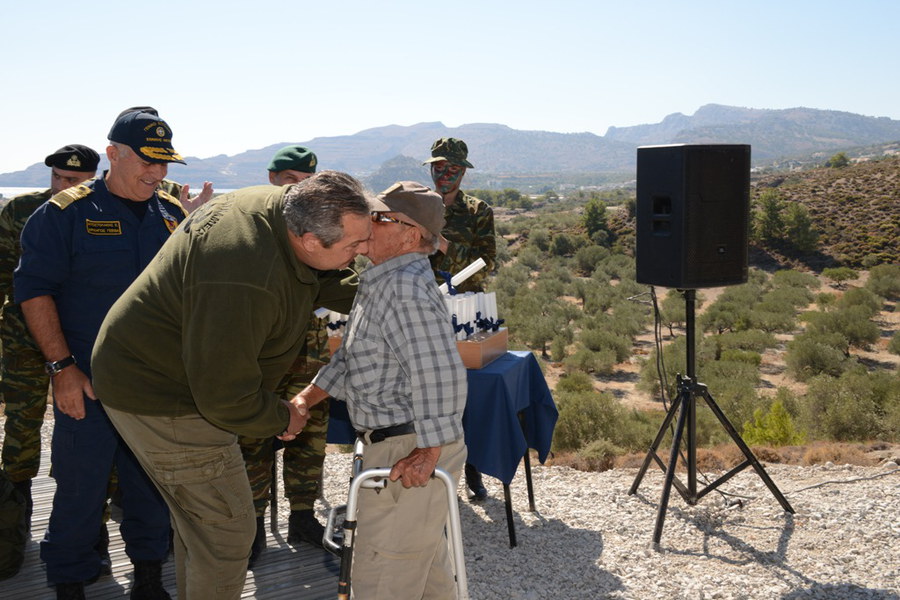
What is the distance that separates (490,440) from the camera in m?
4.09

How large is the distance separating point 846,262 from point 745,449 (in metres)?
24.2

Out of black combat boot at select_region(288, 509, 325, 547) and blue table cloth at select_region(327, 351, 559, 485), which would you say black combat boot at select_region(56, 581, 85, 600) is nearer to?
black combat boot at select_region(288, 509, 325, 547)

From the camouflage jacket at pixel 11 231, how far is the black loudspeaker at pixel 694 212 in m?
3.42

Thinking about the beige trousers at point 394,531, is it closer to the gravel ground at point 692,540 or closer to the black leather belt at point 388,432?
the black leather belt at point 388,432

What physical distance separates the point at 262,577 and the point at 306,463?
0.64m

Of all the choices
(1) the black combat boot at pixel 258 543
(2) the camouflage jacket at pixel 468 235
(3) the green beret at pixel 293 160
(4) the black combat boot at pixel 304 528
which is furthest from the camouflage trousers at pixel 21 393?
(2) the camouflage jacket at pixel 468 235

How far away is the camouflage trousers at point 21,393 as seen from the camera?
13.1 ft

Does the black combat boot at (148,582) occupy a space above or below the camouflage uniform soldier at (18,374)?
below

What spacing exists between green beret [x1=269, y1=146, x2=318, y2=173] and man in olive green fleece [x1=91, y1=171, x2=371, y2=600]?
180cm

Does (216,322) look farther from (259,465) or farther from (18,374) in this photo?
(18,374)

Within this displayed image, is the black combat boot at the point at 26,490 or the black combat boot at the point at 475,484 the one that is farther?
the black combat boot at the point at 475,484

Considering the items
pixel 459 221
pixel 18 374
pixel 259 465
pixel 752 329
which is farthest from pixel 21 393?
pixel 752 329

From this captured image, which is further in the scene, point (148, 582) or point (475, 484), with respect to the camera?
point (475, 484)

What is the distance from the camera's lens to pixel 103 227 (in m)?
3.19
